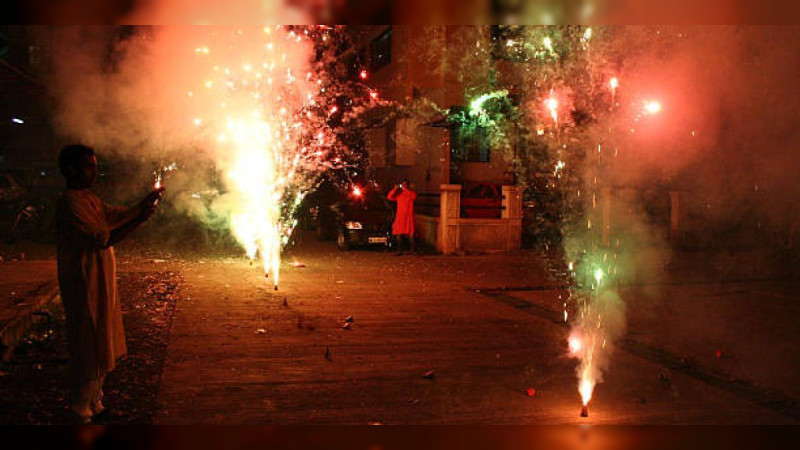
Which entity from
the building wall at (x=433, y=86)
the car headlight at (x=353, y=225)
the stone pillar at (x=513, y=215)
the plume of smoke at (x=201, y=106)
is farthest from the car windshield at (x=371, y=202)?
the stone pillar at (x=513, y=215)

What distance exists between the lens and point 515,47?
17859mm

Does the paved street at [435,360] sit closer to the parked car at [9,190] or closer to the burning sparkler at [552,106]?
the burning sparkler at [552,106]

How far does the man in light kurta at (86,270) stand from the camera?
13.1 feet

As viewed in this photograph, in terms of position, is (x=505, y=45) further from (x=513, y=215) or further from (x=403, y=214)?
(x=403, y=214)

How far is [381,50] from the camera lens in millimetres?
21891

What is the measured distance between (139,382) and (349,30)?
62.9 feet

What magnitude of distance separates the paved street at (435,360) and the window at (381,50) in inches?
495

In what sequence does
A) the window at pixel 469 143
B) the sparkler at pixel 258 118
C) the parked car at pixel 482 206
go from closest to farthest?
the sparkler at pixel 258 118, the parked car at pixel 482 206, the window at pixel 469 143

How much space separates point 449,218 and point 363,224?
1.91 meters

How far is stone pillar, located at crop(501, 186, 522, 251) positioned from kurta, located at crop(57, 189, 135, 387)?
11669 mm

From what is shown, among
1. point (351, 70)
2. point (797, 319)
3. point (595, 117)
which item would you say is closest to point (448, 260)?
point (595, 117)

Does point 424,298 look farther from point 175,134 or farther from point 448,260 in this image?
point 175,134

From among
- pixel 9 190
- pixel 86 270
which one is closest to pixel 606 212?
pixel 86 270

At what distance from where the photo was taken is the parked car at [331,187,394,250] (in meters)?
14.7
